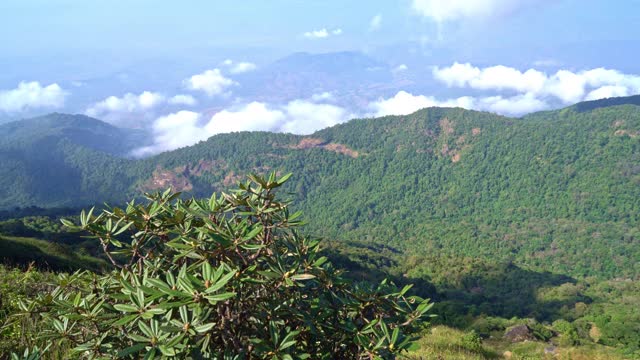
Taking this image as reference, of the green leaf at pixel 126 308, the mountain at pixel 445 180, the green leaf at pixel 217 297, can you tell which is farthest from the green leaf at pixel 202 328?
the mountain at pixel 445 180

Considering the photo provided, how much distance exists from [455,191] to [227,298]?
151436 mm

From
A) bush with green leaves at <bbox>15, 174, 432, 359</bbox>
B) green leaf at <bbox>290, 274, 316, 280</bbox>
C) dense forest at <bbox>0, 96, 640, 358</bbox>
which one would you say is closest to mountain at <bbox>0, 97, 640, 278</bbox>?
dense forest at <bbox>0, 96, 640, 358</bbox>

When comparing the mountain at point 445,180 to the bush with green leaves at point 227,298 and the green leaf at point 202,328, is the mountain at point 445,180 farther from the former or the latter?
the green leaf at point 202,328

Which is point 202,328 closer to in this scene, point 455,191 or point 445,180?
point 455,191

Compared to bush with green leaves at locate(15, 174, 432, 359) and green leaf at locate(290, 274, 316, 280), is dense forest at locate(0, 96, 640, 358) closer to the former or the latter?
bush with green leaves at locate(15, 174, 432, 359)

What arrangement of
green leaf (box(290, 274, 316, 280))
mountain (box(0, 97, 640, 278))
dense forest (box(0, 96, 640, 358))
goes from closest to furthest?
green leaf (box(290, 274, 316, 280)), dense forest (box(0, 96, 640, 358)), mountain (box(0, 97, 640, 278))

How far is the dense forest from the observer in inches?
2876

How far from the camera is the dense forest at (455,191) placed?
240 ft

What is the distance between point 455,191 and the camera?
480 ft

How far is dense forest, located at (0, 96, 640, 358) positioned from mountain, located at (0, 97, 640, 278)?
47 cm

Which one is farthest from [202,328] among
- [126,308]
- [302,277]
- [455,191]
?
[455,191]

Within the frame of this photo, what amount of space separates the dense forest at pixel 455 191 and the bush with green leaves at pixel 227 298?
49678 mm

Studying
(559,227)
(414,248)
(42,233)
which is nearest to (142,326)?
(42,233)

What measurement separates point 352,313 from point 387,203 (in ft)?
480
